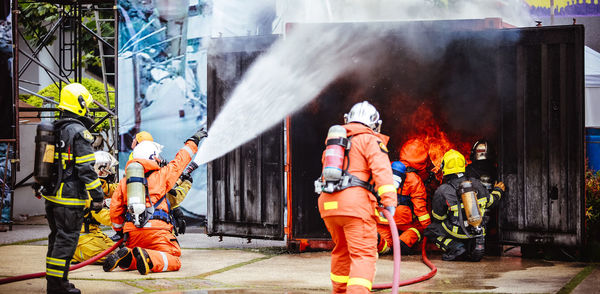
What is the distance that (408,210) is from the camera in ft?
28.3

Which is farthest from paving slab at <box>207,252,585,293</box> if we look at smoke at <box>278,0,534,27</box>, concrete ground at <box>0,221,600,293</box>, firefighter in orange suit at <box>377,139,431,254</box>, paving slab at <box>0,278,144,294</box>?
smoke at <box>278,0,534,27</box>

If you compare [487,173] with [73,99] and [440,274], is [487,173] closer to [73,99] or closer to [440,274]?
[440,274]

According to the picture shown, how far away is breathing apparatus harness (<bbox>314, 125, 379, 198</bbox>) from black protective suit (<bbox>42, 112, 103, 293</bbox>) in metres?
2.20

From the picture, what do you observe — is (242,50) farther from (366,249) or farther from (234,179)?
(366,249)

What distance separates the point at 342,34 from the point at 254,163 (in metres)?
1.98

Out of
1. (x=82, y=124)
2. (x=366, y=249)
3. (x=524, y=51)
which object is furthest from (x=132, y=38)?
(x=366, y=249)

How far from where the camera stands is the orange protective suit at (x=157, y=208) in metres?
7.16

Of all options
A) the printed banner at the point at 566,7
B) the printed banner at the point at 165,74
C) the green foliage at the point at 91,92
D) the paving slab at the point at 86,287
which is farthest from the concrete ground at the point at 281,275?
the green foliage at the point at 91,92

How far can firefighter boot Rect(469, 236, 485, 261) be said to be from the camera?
7879mm

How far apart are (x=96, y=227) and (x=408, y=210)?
152 inches

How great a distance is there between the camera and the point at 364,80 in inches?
378

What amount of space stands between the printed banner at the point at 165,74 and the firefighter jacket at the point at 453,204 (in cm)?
433

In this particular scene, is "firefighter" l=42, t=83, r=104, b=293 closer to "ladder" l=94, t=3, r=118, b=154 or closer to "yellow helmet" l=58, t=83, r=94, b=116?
"yellow helmet" l=58, t=83, r=94, b=116

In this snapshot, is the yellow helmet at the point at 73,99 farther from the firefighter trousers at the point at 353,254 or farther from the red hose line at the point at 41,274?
the firefighter trousers at the point at 353,254
